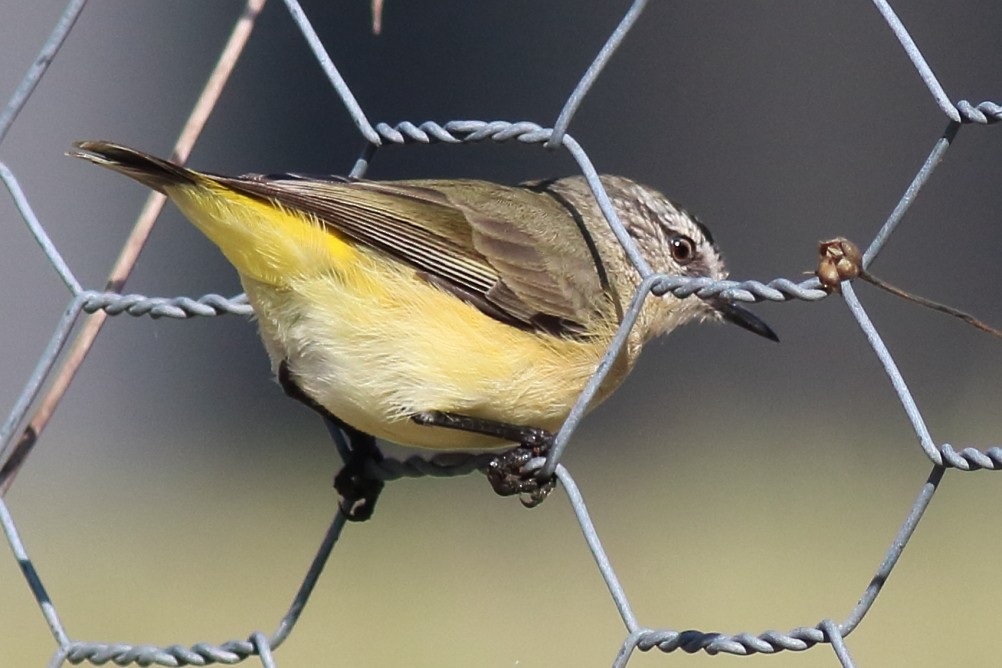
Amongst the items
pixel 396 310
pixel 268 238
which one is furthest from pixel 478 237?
pixel 268 238

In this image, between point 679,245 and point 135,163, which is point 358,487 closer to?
point 135,163

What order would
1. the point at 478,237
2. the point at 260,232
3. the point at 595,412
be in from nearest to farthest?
the point at 260,232
the point at 478,237
the point at 595,412

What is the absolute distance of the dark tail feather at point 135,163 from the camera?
2.21 m

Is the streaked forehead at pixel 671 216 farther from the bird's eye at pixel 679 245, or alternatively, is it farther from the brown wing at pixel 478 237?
the brown wing at pixel 478 237

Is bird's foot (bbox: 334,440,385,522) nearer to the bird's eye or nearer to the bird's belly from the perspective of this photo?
the bird's belly

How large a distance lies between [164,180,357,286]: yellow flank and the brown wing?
2 cm

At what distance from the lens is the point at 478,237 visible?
2742 mm

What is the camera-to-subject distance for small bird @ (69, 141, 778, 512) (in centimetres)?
248

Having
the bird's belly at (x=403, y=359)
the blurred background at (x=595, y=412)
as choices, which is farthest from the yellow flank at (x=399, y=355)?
the blurred background at (x=595, y=412)

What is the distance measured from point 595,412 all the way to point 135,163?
443 cm

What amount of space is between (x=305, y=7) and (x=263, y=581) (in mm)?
3244

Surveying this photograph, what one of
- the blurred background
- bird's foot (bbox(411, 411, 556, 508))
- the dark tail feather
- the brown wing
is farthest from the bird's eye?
the blurred background

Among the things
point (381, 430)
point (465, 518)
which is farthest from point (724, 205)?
point (381, 430)

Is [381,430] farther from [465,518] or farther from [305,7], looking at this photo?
[305,7]
